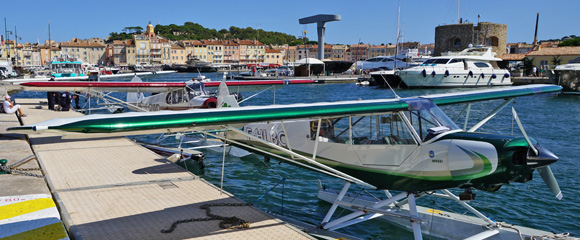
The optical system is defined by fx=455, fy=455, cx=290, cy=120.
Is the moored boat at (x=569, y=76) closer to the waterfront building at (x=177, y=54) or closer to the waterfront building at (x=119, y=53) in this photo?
the waterfront building at (x=177, y=54)

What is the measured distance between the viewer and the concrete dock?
19.7 ft

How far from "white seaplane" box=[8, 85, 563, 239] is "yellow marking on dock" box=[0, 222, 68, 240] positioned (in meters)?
1.48

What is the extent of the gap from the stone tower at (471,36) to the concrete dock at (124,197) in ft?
226

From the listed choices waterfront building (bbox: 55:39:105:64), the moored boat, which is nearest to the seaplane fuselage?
the moored boat

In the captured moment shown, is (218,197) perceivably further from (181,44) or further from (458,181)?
(181,44)

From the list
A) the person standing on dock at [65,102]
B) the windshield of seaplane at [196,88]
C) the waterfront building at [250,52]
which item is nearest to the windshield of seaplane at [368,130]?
the windshield of seaplane at [196,88]

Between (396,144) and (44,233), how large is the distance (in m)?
4.75

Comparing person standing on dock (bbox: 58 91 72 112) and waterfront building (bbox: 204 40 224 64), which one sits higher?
waterfront building (bbox: 204 40 224 64)

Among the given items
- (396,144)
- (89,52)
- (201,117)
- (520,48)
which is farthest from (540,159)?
(89,52)

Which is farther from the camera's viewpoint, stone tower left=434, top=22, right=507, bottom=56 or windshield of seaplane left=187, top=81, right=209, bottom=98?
stone tower left=434, top=22, right=507, bottom=56

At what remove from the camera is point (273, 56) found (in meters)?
161

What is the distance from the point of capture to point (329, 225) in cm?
729

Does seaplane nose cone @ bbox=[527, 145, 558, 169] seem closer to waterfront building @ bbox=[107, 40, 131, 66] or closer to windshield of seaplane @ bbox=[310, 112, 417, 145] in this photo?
windshield of seaplane @ bbox=[310, 112, 417, 145]

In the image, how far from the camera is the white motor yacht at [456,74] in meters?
41.7
